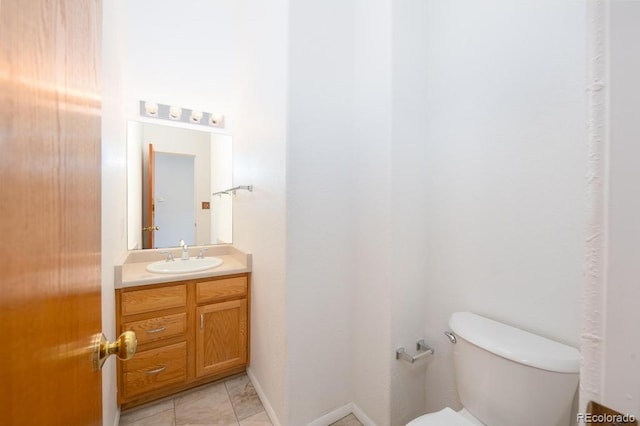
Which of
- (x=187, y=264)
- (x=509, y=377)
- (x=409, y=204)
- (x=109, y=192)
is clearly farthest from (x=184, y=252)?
(x=509, y=377)

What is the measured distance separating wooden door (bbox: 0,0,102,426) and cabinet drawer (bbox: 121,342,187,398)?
1.32 meters

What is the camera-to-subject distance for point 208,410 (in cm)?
160

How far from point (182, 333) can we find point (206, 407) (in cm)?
49

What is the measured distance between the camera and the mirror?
2.07m

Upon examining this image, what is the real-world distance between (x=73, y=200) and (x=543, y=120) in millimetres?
1489

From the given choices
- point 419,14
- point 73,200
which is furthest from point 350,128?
point 73,200

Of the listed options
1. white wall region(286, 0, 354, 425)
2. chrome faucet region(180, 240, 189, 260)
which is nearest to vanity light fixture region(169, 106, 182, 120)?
chrome faucet region(180, 240, 189, 260)

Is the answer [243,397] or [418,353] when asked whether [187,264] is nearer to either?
[243,397]

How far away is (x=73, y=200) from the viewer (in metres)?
0.42

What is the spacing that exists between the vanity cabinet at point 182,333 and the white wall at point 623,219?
185cm

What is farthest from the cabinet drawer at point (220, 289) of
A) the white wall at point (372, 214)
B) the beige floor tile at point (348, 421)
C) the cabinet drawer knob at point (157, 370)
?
the beige floor tile at point (348, 421)

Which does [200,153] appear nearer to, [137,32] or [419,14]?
[137,32]

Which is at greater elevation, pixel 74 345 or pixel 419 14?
pixel 419 14

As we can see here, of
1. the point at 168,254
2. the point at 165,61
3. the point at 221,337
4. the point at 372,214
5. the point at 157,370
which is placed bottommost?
the point at 157,370
